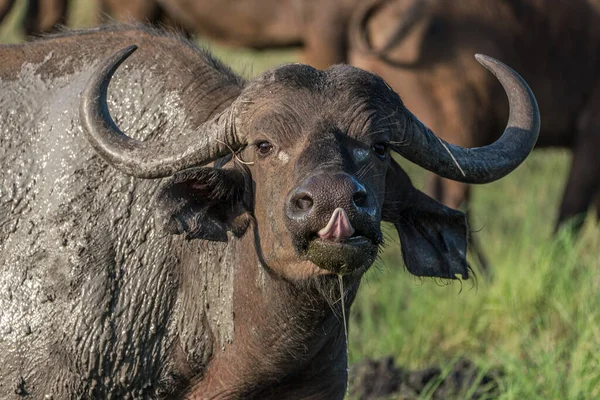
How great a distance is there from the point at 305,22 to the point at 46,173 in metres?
7.41

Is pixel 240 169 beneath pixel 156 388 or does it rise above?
above

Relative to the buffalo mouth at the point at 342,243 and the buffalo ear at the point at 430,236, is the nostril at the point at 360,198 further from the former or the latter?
the buffalo ear at the point at 430,236

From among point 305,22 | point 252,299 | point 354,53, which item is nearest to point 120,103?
point 252,299

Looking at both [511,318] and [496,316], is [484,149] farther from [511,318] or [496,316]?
[496,316]

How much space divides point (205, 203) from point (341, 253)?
0.78m

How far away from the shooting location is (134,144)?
4.69 metres

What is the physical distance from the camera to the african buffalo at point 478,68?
1023 cm

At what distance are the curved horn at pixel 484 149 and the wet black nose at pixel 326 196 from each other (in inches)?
24.7

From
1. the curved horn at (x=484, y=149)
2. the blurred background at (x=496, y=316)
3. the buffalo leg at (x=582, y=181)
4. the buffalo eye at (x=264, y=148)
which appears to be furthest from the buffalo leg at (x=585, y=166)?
the buffalo eye at (x=264, y=148)

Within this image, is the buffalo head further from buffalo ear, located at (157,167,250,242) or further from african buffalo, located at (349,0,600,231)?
african buffalo, located at (349,0,600,231)

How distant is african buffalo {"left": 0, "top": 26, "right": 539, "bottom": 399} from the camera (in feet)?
15.2

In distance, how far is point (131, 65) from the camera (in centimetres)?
527

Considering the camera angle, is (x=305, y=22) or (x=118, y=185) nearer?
(x=118, y=185)

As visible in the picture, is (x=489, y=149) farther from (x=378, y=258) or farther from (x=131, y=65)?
(x=131, y=65)
